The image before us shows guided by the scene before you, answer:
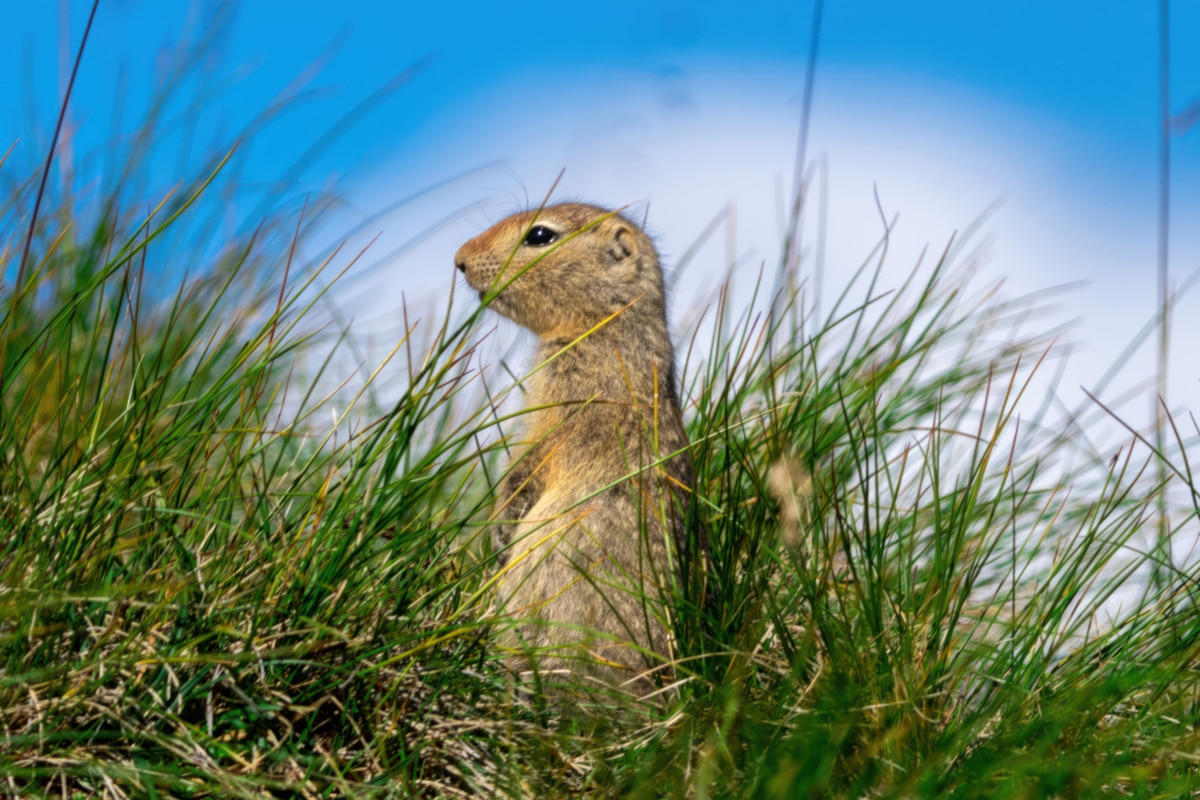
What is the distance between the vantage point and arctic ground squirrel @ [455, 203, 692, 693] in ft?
9.55

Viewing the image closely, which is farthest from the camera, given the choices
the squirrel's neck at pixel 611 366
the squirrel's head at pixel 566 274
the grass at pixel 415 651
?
the squirrel's head at pixel 566 274

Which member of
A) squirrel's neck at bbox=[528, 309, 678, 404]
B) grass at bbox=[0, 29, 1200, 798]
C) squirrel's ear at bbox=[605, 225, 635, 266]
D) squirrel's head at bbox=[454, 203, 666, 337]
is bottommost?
grass at bbox=[0, 29, 1200, 798]

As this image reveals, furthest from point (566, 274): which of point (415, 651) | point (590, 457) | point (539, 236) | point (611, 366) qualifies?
point (415, 651)

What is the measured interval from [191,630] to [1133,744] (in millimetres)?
2248

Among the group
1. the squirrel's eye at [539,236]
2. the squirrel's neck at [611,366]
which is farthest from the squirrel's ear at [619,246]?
the squirrel's neck at [611,366]

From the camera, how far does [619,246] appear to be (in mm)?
4324

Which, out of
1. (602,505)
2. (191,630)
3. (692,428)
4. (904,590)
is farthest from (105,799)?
(692,428)

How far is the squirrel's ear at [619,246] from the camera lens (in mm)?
4324

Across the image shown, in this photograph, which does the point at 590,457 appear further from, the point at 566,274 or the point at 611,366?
the point at 566,274

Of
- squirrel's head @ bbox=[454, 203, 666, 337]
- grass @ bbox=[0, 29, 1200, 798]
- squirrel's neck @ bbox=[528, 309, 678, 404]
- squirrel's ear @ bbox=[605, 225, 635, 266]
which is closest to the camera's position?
grass @ bbox=[0, 29, 1200, 798]

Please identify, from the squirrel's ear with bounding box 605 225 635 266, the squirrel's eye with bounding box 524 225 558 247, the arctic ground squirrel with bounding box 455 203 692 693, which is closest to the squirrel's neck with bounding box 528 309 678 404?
the arctic ground squirrel with bounding box 455 203 692 693

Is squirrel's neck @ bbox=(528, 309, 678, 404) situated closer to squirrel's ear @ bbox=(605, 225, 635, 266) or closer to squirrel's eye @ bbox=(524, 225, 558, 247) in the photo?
squirrel's ear @ bbox=(605, 225, 635, 266)

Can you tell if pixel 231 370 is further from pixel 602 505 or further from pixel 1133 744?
pixel 1133 744

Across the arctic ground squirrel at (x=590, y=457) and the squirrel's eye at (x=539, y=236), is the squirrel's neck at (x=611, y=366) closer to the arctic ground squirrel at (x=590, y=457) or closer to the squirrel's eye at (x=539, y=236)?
the arctic ground squirrel at (x=590, y=457)
